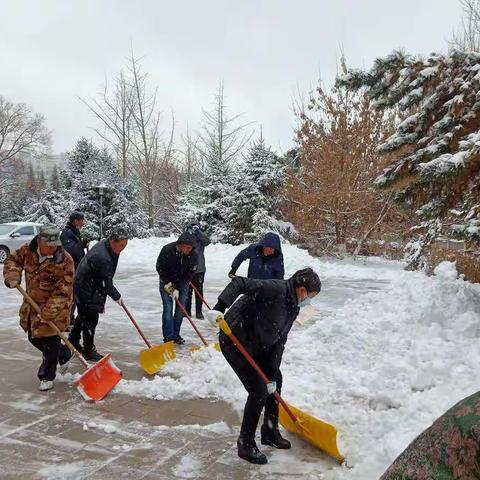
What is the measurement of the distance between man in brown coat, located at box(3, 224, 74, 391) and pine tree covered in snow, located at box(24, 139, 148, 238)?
20200 millimetres

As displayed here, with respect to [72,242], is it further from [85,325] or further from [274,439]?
[274,439]

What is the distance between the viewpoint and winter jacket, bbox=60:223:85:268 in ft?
23.0

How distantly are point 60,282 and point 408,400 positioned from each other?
11.1 feet

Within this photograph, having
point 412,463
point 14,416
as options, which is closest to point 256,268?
point 14,416

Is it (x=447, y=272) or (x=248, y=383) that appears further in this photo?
(x=447, y=272)

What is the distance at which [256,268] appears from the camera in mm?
6535

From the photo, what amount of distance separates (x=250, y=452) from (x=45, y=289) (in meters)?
2.59

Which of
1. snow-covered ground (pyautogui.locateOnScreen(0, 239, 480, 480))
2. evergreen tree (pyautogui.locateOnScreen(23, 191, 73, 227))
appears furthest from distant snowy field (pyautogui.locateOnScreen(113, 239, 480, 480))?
evergreen tree (pyautogui.locateOnScreen(23, 191, 73, 227))

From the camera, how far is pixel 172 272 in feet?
22.6

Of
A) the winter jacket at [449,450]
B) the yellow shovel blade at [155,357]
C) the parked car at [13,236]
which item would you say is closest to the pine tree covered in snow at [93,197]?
the parked car at [13,236]

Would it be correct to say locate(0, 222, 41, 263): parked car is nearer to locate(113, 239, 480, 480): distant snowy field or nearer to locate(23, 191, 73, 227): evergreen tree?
locate(23, 191, 73, 227): evergreen tree

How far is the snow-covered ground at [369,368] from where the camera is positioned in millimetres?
3953

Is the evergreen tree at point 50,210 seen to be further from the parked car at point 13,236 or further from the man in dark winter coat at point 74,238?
the man in dark winter coat at point 74,238

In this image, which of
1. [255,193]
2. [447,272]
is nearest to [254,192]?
[255,193]
